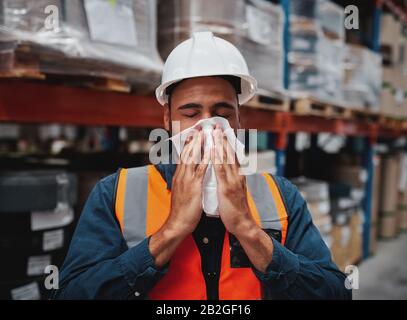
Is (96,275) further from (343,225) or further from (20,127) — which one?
(20,127)

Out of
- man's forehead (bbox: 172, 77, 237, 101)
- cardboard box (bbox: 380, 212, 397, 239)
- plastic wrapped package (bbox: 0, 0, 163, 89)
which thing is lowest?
cardboard box (bbox: 380, 212, 397, 239)

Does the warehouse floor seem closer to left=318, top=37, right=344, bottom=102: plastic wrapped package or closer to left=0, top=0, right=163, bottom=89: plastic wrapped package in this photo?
left=318, top=37, right=344, bottom=102: plastic wrapped package

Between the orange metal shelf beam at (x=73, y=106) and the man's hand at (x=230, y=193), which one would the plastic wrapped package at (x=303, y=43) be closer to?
the orange metal shelf beam at (x=73, y=106)

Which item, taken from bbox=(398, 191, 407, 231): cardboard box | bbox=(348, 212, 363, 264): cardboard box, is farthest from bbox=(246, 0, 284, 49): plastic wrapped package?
bbox=(398, 191, 407, 231): cardboard box

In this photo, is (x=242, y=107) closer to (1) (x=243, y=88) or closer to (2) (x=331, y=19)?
(1) (x=243, y=88)

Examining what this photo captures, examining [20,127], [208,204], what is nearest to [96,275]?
[208,204]

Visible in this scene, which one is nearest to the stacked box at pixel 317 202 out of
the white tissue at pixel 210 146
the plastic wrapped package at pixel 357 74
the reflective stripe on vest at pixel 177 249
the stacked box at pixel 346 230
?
the stacked box at pixel 346 230

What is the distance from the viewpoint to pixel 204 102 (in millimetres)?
1483

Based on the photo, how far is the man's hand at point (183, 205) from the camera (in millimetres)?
1249

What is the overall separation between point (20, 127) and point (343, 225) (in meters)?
10.0

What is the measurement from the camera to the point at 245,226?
1277mm

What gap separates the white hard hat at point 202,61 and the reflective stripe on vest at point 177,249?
0.40 metres

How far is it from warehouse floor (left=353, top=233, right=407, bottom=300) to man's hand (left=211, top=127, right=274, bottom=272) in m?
2.85

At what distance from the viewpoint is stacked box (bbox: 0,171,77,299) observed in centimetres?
201
